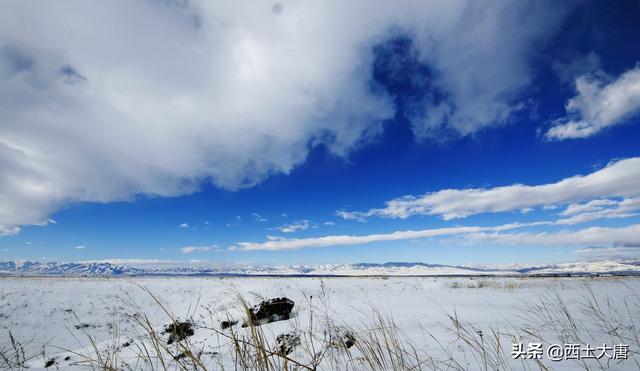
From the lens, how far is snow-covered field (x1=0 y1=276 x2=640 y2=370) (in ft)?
12.0

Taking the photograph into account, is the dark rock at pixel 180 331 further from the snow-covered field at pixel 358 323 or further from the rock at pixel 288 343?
the rock at pixel 288 343

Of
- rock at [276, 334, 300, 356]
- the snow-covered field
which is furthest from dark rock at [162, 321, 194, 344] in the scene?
rock at [276, 334, 300, 356]

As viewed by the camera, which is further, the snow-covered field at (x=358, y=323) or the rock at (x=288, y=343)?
the snow-covered field at (x=358, y=323)

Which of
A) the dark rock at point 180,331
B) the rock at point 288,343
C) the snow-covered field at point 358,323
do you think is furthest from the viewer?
the snow-covered field at point 358,323

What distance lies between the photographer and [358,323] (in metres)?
7.72

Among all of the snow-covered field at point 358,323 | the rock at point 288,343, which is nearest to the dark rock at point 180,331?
the snow-covered field at point 358,323

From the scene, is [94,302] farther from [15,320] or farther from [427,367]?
[427,367]

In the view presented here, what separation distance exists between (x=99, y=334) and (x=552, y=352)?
19838mm

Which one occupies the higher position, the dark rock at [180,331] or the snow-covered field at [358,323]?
the dark rock at [180,331]

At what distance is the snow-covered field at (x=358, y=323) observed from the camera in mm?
3664

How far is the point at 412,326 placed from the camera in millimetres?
6996

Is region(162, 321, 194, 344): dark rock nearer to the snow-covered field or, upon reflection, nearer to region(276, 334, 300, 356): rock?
the snow-covered field

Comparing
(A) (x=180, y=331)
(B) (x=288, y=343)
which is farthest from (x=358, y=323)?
(A) (x=180, y=331)

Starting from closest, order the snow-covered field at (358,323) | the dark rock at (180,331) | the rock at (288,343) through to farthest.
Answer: the dark rock at (180,331), the rock at (288,343), the snow-covered field at (358,323)
